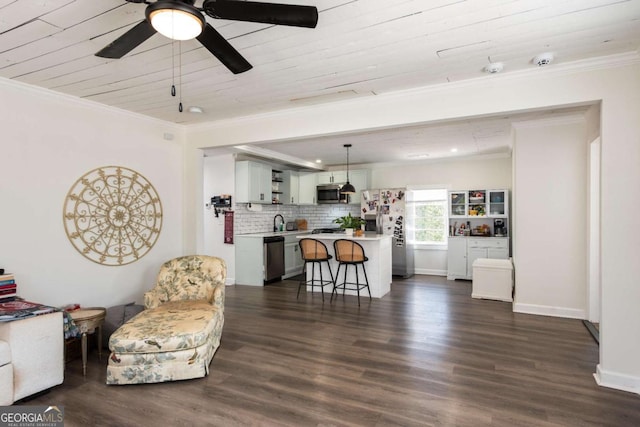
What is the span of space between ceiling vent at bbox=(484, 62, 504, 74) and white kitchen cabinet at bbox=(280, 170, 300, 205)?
205 inches

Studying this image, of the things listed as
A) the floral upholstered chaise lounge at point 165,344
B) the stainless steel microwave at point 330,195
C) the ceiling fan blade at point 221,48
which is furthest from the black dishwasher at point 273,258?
the ceiling fan blade at point 221,48

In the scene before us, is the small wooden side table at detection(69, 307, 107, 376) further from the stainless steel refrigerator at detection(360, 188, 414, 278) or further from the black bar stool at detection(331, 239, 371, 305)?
the stainless steel refrigerator at detection(360, 188, 414, 278)

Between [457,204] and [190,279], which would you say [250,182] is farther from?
[457,204]

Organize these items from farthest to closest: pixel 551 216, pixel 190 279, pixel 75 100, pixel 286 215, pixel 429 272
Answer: pixel 286 215 → pixel 429 272 → pixel 551 216 → pixel 190 279 → pixel 75 100

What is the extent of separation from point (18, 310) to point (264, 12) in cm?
269

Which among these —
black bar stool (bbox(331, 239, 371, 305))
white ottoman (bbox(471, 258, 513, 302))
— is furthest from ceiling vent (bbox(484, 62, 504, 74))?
white ottoman (bbox(471, 258, 513, 302))

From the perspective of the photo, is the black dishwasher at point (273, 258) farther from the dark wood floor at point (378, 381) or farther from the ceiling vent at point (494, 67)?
the ceiling vent at point (494, 67)

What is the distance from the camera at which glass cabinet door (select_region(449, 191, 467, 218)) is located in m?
6.87

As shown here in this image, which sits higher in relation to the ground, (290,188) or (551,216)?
(290,188)

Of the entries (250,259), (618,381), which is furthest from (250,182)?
(618,381)

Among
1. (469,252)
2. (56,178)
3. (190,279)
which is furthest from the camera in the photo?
(469,252)

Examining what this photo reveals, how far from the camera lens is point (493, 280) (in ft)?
17.1

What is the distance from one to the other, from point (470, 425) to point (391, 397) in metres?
0.53

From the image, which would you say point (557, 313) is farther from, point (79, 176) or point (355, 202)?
point (79, 176)
